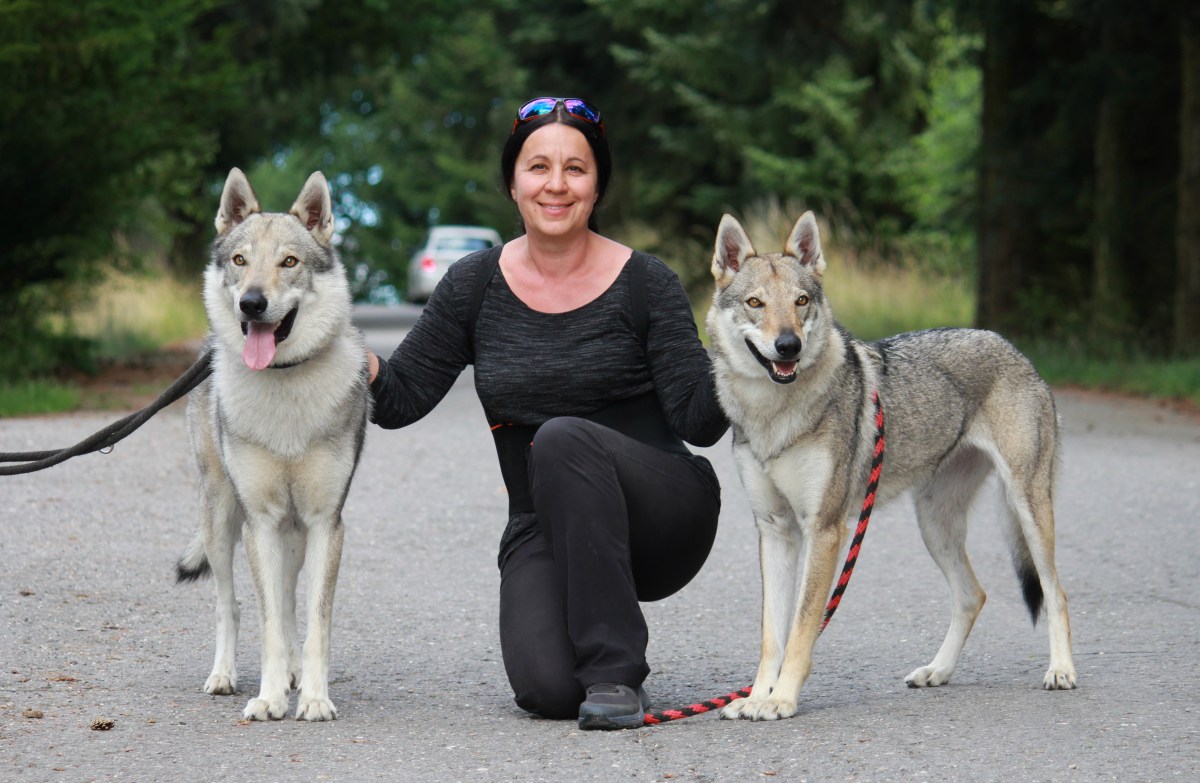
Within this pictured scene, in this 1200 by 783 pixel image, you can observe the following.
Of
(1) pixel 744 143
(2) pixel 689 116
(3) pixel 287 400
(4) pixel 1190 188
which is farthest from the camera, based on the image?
(2) pixel 689 116

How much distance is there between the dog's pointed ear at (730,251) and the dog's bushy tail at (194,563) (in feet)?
6.96

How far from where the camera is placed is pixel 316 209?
5.11 metres

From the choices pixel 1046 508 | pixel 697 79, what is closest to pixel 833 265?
pixel 697 79

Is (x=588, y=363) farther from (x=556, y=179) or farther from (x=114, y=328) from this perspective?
(x=114, y=328)

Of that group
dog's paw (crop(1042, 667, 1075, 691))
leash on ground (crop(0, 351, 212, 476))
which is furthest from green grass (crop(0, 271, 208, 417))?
dog's paw (crop(1042, 667, 1075, 691))

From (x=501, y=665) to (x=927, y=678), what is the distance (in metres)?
1.56

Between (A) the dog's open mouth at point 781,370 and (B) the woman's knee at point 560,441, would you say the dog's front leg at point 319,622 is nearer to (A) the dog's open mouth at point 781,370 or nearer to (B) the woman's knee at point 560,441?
(B) the woman's knee at point 560,441

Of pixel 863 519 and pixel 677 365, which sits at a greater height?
pixel 677 365

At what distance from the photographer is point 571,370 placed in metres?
5.21

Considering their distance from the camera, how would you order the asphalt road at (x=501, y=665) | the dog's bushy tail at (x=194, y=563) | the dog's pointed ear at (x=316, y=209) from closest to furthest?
the asphalt road at (x=501, y=665), the dog's pointed ear at (x=316, y=209), the dog's bushy tail at (x=194, y=563)

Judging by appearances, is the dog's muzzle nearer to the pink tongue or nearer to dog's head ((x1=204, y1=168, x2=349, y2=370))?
dog's head ((x1=204, y1=168, x2=349, y2=370))

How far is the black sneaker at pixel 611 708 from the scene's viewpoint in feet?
15.2

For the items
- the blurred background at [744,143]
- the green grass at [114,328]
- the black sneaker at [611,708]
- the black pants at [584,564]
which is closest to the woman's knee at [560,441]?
the black pants at [584,564]

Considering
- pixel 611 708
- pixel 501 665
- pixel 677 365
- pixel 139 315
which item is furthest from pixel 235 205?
pixel 139 315
